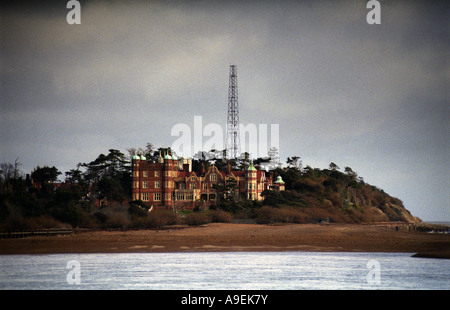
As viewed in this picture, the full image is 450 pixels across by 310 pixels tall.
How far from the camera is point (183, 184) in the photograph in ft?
323

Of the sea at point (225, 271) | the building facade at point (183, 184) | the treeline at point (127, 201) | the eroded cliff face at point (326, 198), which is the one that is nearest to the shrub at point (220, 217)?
the treeline at point (127, 201)

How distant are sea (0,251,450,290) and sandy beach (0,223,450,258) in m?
2.11

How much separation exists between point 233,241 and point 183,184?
114ft

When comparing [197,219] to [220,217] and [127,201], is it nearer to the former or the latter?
[220,217]

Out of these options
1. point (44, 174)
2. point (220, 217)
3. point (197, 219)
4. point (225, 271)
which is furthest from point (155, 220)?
point (225, 271)

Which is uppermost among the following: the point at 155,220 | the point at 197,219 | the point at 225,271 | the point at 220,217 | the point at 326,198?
the point at 326,198

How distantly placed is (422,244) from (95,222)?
132ft

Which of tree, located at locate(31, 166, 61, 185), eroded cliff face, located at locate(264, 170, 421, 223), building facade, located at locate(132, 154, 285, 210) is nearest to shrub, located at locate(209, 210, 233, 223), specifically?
eroded cliff face, located at locate(264, 170, 421, 223)

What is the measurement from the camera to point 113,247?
6112 cm

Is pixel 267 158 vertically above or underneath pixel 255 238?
above

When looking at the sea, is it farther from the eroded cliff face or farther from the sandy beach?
the eroded cliff face
